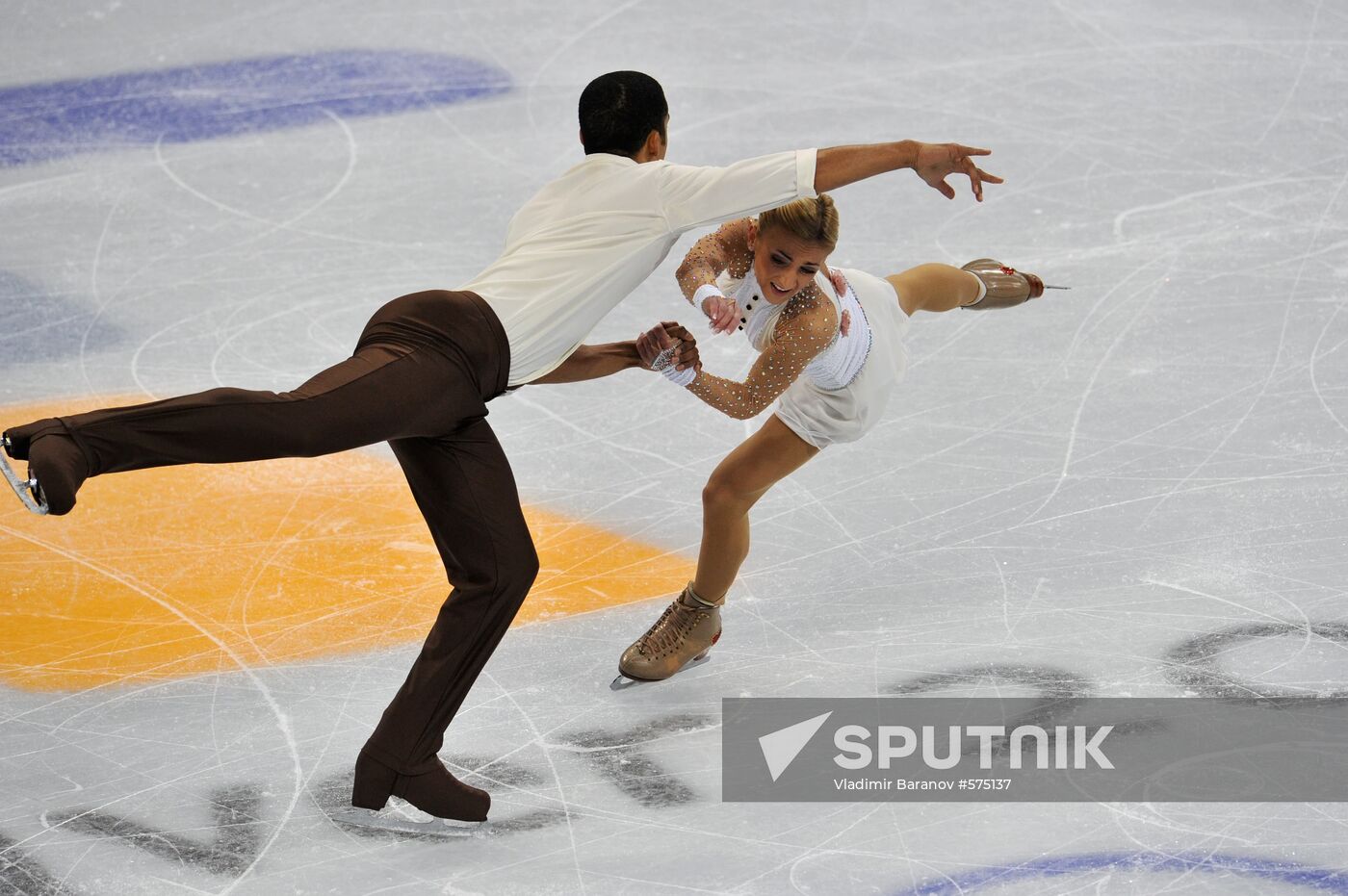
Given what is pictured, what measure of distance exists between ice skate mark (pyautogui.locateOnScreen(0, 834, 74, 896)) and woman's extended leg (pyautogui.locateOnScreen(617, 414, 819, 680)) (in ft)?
5.12

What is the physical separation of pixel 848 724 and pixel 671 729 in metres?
0.46

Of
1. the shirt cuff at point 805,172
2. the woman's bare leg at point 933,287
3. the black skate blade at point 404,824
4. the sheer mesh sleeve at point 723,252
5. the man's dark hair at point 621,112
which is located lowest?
the black skate blade at point 404,824

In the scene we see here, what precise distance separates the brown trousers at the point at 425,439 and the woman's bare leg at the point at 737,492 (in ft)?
2.53

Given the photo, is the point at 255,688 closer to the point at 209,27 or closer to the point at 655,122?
the point at 655,122

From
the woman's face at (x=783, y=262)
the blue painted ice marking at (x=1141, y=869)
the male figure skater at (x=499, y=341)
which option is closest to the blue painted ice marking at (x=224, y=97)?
the woman's face at (x=783, y=262)

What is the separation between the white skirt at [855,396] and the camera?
4297 millimetres

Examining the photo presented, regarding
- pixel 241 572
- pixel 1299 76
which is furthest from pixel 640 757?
pixel 1299 76

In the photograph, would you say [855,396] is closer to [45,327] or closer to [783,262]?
[783,262]

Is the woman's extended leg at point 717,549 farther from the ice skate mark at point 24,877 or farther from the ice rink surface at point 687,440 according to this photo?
the ice skate mark at point 24,877

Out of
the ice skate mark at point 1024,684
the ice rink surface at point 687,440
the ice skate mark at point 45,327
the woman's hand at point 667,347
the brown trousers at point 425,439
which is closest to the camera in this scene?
the brown trousers at point 425,439

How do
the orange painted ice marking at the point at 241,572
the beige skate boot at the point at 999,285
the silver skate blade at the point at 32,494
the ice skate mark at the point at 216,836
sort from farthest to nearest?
the beige skate boot at the point at 999,285
the orange painted ice marking at the point at 241,572
the ice skate mark at the point at 216,836
the silver skate blade at the point at 32,494

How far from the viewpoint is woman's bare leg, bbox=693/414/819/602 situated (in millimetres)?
4312

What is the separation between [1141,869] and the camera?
11.5ft

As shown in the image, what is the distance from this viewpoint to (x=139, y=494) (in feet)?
17.7
